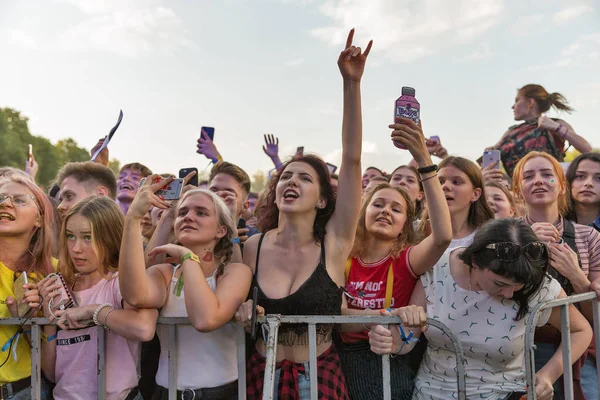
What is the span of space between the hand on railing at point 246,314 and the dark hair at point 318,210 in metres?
0.69

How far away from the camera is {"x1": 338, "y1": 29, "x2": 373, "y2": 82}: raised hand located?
2.95 m

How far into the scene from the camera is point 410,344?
2.69 meters

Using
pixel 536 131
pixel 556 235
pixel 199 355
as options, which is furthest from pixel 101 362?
pixel 536 131

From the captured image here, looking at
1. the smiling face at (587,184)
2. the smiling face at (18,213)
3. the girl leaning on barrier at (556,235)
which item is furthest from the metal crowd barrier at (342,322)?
the smiling face at (587,184)

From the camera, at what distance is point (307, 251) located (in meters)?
2.99

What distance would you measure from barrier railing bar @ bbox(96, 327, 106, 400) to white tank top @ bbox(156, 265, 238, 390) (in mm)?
265

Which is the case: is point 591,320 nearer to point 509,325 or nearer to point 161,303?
point 509,325

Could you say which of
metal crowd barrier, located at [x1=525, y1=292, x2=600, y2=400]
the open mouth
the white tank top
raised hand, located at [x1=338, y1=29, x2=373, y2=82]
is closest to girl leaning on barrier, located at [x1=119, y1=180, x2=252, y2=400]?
the white tank top

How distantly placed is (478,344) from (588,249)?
137 cm

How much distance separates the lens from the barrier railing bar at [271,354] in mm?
2236

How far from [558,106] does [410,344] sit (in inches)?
194

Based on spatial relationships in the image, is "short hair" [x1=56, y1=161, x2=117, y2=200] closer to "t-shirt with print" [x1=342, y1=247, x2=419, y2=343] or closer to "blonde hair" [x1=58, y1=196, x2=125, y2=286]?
"blonde hair" [x1=58, y1=196, x2=125, y2=286]

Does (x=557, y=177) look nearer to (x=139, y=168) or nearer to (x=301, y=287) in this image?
(x=301, y=287)

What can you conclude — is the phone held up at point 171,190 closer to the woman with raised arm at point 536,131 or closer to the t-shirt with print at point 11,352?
the t-shirt with print at point 11,352
